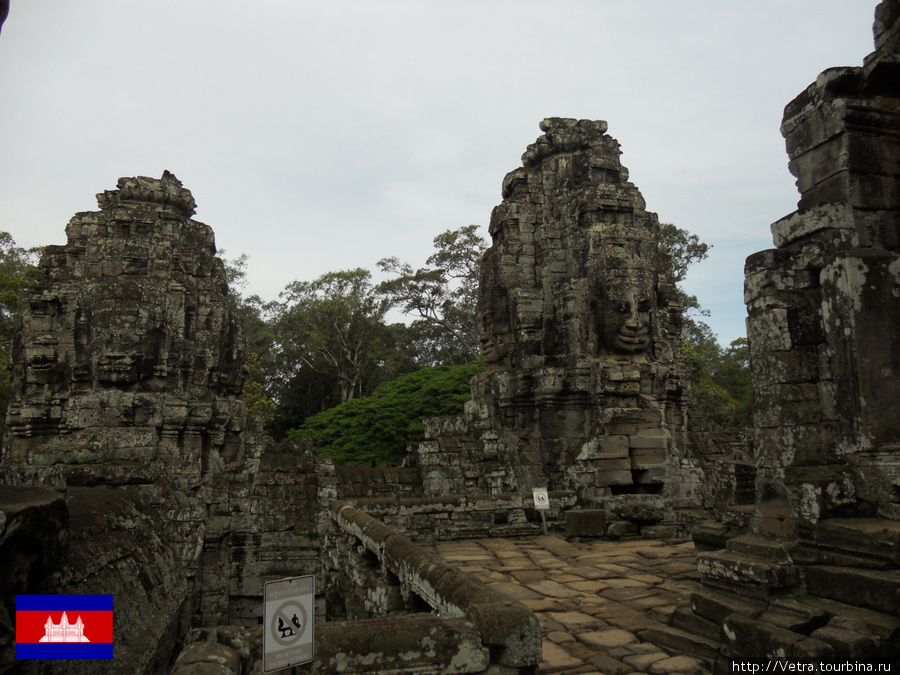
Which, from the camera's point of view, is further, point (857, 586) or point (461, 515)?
point (461, 515)

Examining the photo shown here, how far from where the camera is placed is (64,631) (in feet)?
9.23

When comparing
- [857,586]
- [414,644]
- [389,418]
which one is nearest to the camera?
[414,644]

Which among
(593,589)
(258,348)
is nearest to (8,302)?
(258,348)

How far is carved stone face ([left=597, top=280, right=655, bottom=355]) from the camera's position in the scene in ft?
30.7

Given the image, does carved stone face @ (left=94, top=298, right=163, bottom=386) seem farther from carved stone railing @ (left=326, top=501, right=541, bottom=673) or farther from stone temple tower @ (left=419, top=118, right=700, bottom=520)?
carved stone railing @ (left=326, top=501, right=541, bottom=673)

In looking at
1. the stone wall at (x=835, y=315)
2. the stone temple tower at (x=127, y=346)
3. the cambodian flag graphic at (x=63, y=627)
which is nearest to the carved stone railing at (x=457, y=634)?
the cambodian flag graphic at (x=63, y=627)

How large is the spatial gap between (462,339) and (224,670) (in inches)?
1242

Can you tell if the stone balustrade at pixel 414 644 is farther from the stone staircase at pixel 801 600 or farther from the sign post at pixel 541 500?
the sign post at pixel 541 500

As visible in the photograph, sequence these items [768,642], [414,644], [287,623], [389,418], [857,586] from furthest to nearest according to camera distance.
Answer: [389,418] → [857,586] → [768,642] → [414,644] → [287,623]

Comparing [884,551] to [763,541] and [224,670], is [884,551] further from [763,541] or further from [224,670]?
[224,670]

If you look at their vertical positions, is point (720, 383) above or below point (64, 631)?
above

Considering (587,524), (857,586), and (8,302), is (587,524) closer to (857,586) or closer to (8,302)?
(857,586)

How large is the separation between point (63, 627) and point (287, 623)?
1.22 metres

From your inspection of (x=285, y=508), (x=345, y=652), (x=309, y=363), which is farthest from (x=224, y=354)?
(x=309, y=363)
